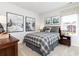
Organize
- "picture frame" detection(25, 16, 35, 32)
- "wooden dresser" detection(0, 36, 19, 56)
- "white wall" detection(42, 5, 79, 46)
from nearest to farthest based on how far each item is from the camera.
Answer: "wooden dresser" detection(0, 36, 19, 56) < "white wall" detection(42, 5, 79, 46) < "picture frame" detection(25, 16, 35, 32)

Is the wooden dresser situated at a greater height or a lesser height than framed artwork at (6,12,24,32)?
lesser

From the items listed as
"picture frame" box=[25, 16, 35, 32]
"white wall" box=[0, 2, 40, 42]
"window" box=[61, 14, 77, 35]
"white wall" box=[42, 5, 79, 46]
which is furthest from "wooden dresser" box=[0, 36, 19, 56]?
"window" box=[61, 14, 77, 35]

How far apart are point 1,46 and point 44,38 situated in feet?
3.90

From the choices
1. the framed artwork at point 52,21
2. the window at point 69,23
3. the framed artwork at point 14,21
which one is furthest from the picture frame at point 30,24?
the window at point 69,23

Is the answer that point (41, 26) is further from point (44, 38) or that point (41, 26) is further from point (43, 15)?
point (44, 38)

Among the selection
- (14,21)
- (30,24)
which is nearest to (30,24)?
(30,24)

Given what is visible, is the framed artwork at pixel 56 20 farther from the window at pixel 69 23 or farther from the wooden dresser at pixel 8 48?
the wooden dresser at pixel 8 48

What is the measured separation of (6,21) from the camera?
3.18 ft

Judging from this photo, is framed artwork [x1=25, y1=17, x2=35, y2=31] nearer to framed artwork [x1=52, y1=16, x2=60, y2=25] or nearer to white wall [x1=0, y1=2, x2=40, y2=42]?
white wall [x1=0, y1=2, x2=40, y2=42]

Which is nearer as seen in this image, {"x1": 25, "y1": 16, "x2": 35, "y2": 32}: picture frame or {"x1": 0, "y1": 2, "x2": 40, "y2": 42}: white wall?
{"x1": 0, "y1": 2, "x2": 40, "y2": 42}: white wall

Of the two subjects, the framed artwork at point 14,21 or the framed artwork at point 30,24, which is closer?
the framed artwork at point 14,21

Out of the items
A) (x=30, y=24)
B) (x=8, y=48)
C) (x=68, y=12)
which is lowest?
(x=8, y=48)

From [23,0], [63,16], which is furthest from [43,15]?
[23,0]

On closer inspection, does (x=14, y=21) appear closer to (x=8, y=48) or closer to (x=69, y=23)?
(x=8, y=48)
